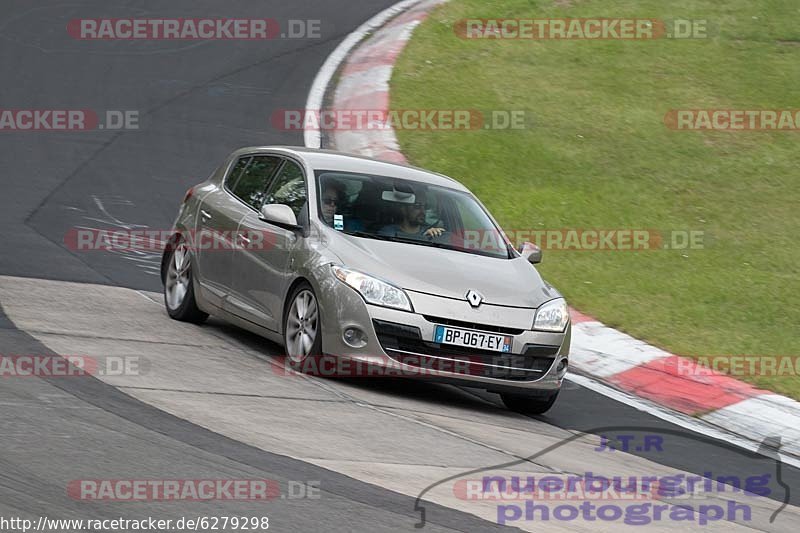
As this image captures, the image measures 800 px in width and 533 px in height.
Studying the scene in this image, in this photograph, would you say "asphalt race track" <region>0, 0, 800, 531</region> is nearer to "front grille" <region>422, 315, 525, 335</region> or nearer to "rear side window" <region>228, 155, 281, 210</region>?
"front grille" <region>422, 315, 525, 335</region>

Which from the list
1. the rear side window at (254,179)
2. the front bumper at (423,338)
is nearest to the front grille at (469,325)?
the front bumper at (423,338)

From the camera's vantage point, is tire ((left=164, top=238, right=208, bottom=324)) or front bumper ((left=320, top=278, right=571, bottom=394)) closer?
front bumper ((left=320, top=278, right=571, bottom=394))

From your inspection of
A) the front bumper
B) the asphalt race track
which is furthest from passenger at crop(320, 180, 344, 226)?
the asphalt race track

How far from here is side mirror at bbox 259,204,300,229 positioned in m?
8.95

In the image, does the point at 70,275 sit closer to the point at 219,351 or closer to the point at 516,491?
the point at 219,351

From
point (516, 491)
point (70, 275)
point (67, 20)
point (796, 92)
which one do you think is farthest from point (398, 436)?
point (67, 20)

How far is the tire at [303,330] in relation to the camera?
8.55 metres

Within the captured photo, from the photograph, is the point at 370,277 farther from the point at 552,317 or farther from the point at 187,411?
the point at 187,411

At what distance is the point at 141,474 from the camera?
5.73 m

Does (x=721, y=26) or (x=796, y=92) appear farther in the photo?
(x=721, y=26)

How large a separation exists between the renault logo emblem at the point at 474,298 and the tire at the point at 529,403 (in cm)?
81

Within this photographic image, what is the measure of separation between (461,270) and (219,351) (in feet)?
6.25

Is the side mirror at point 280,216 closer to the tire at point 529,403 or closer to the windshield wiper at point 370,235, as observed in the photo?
the windshield wiper at point 370,235

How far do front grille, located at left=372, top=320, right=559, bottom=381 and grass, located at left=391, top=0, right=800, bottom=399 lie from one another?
115 inches
